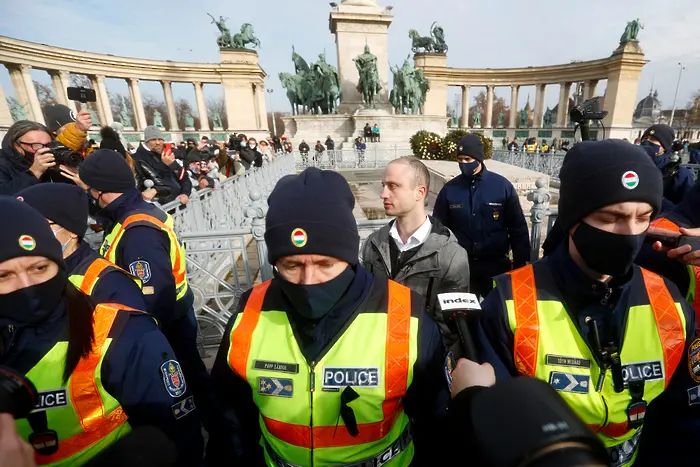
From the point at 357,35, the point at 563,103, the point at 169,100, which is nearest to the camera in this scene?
the point at 357,35

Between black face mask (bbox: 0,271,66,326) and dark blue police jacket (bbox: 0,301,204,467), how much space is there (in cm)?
3

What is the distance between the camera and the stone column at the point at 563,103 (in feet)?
134

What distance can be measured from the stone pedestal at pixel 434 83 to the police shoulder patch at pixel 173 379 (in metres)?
42.2

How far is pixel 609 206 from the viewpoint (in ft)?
4.45

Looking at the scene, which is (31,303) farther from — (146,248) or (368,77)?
(368,77)

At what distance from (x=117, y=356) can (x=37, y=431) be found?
0.36 meters

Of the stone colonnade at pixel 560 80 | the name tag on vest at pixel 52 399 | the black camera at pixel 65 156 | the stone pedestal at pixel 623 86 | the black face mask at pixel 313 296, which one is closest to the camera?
the name tag on vest at pixel 52 399

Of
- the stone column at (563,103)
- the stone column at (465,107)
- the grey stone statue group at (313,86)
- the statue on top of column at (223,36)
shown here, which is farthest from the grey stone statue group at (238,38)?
the stone column at (563,103)

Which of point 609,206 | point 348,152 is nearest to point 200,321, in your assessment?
point 609,206

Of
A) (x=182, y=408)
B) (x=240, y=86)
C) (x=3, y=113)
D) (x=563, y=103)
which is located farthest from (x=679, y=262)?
(x=563, y=103)

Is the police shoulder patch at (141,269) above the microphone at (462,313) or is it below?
below

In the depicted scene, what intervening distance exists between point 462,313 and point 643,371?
2.69 feet

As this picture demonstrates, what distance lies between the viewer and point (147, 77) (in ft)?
128

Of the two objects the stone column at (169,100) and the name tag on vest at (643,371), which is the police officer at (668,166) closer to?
the name tag on vest at (643,371)
